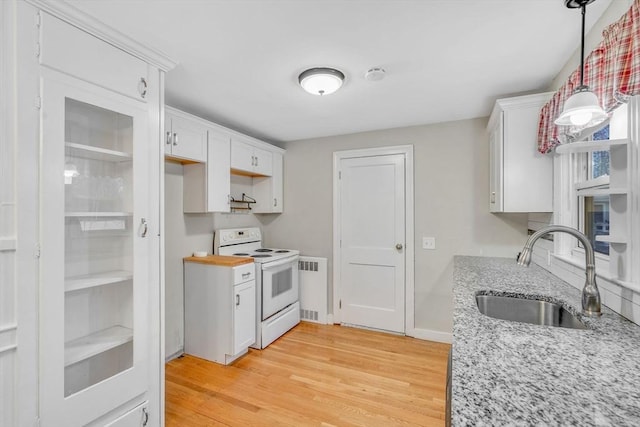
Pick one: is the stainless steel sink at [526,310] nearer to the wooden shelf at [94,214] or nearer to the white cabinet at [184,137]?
the wooden shelf at [94,214]

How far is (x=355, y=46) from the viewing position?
169 cm

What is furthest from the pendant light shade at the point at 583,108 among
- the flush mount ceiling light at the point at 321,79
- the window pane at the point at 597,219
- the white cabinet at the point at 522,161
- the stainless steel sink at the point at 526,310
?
the flush mount ceiling light at the point at 321,79

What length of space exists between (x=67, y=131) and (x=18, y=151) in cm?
24

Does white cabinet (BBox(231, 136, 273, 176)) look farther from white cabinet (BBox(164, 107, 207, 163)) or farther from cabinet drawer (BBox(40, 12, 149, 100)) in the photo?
cabinet drawer (BBox(40, 12, 149, 100))

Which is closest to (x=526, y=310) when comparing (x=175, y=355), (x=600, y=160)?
(x=600, y=160)

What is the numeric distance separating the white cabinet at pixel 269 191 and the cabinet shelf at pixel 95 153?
217 cm

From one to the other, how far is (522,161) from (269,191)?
266 cm

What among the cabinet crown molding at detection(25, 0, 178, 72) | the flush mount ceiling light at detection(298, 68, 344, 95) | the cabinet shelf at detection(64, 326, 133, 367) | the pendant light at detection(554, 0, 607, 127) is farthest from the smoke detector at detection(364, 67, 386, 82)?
the cabinet shelf at detection(64, 326, 133, 367)

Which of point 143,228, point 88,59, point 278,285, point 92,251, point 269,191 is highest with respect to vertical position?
point 88,59

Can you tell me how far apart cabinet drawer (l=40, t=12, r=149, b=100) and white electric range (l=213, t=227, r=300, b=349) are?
6.11 feet

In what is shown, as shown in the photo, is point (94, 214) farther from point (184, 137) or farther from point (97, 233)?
point (184, 137)

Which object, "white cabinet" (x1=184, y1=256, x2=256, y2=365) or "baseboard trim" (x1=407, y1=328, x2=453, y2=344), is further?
"baseboard trim" (x1=407, y1=328, x2=453, y2=344)

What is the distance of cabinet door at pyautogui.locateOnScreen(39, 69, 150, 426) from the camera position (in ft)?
4.15

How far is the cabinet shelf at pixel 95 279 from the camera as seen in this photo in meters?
1.39
